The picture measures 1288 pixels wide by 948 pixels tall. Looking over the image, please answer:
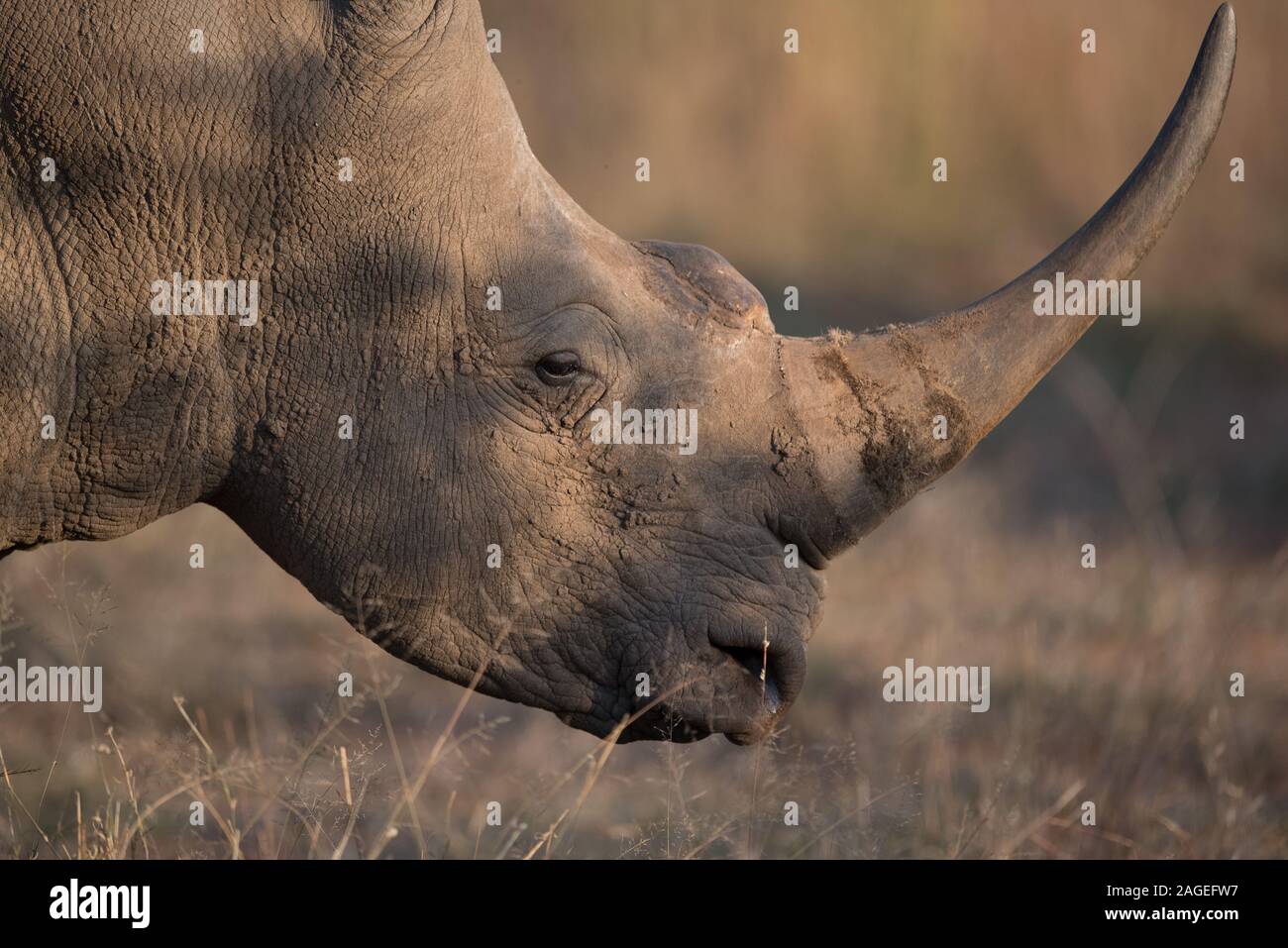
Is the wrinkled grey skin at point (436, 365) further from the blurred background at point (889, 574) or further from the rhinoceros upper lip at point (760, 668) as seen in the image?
the blurred background at point (889, 574)

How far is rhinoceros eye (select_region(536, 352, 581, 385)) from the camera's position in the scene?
3.96 m

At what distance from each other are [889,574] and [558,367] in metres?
4.95

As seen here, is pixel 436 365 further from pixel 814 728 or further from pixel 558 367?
pixel 814 728

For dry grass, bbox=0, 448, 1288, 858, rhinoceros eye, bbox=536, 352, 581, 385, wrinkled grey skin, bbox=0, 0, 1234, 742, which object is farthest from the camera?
dry grass, bbox=0, 448, 1288, 858

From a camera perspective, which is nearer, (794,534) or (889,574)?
(794,534)

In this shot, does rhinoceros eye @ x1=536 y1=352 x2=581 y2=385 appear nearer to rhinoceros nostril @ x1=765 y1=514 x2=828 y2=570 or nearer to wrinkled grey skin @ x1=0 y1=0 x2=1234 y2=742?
wrinkled grey skin @ x1=0 y1=0 x2=1234 y2=742

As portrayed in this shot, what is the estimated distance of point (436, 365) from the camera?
3.90m

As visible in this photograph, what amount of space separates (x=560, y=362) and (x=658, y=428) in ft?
0.87

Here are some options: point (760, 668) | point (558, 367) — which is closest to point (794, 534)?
point (760, 668)

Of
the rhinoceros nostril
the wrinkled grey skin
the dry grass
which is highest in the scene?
the wrinkled grey skin

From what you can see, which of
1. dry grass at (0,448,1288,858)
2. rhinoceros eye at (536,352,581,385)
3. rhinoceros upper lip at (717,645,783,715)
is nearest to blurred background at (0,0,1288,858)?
dry grass at (0,448,1288,858)

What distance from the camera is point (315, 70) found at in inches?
150

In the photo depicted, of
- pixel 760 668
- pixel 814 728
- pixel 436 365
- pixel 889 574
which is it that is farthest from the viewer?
pixel 889 574
